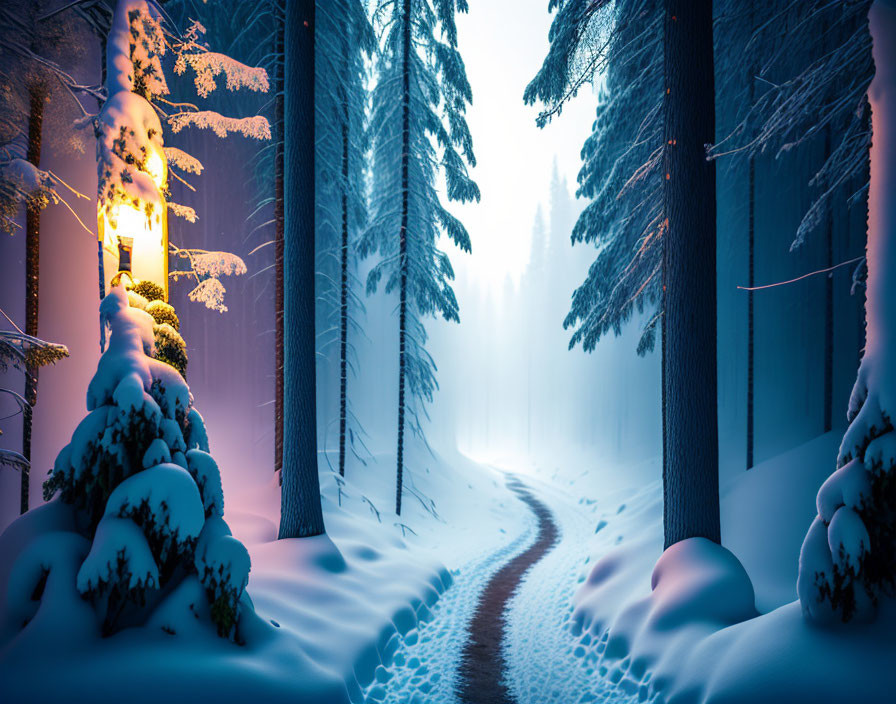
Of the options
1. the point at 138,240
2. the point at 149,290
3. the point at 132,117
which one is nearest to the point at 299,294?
the point at 149,290

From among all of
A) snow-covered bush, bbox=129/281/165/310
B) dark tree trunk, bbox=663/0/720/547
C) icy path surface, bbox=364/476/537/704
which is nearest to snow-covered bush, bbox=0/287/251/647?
snow-covered bush, bbox=129/281/165/310

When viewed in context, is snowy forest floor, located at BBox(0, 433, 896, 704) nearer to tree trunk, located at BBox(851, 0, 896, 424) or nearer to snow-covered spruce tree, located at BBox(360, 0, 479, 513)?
tree trunk, located at BBox(851, 0, 896, 424)

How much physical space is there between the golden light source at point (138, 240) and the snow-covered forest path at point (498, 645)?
5749 millimetres

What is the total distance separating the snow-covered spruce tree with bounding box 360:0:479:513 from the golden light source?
6715 millimetres

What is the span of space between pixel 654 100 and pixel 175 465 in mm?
11389

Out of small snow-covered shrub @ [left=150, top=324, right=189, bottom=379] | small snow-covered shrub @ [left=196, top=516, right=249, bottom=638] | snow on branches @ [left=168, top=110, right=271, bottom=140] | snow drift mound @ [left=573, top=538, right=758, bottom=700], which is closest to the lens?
small snow-covered shrub @ [left=196, top=516, right=249, bottom=638]

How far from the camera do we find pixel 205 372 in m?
11.5

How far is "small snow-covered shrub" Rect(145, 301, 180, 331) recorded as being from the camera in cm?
522

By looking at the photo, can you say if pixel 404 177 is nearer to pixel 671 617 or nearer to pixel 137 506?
pixel 137 506

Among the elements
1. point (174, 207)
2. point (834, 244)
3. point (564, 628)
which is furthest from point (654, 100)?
point (564, 628)

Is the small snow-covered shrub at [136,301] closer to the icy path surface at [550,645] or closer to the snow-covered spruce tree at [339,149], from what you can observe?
the icy path surface at [550,645]

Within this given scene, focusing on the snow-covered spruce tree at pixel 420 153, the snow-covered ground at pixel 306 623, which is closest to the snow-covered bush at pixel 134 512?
the snow-covered ground at pixel 306 623

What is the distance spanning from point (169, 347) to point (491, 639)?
19.9 feet

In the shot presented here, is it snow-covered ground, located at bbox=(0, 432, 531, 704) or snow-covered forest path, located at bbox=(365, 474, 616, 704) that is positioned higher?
snow-covered ground, located at bbox=(0, 432, 531, 704)
